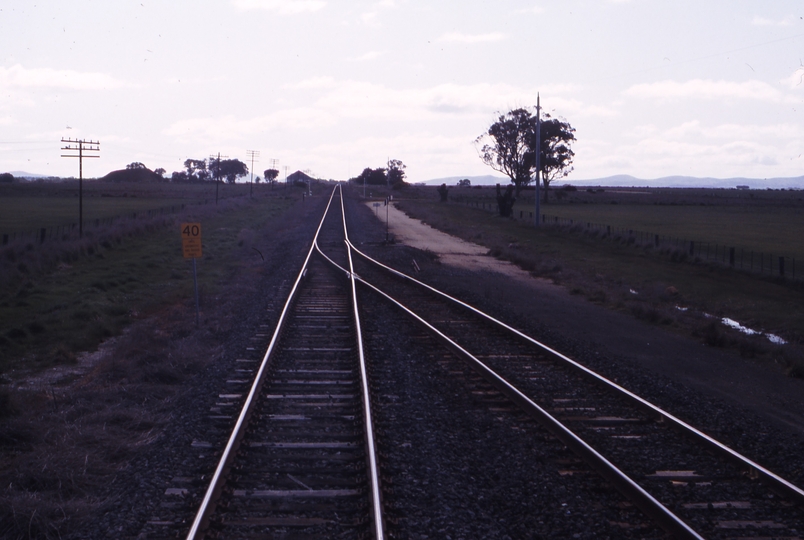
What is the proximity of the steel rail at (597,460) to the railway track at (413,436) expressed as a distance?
2 centimetres

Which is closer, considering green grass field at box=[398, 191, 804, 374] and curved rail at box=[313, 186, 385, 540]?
curved rail at box=[313, 186, 385, 540]

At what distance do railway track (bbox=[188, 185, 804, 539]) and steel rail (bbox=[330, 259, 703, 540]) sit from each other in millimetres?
16

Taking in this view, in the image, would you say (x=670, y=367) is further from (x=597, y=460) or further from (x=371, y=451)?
(x=371, y=451)

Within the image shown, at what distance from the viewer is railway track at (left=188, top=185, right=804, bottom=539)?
5891mm

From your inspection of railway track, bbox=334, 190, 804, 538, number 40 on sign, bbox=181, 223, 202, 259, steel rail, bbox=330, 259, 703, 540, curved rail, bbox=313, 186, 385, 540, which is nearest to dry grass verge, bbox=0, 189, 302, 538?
number 40 on sign, bbox=181, 223, 202, 259

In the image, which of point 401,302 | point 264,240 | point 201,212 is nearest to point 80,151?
point 264,240

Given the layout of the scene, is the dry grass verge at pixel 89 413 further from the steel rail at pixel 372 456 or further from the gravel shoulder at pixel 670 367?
the gravel shoulder at pixel 670 367

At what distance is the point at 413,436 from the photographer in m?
7.91

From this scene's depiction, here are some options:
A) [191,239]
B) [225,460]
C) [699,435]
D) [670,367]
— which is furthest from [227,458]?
[191,239]

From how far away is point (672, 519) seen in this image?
568 centimetres

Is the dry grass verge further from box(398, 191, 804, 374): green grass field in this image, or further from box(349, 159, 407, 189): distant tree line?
box(349, 159, 407, 189): distant tree line

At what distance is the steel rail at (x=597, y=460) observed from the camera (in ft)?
18.7

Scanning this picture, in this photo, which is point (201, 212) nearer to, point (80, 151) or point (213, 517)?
point (80, 151)

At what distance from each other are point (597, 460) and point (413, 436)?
2.09m
